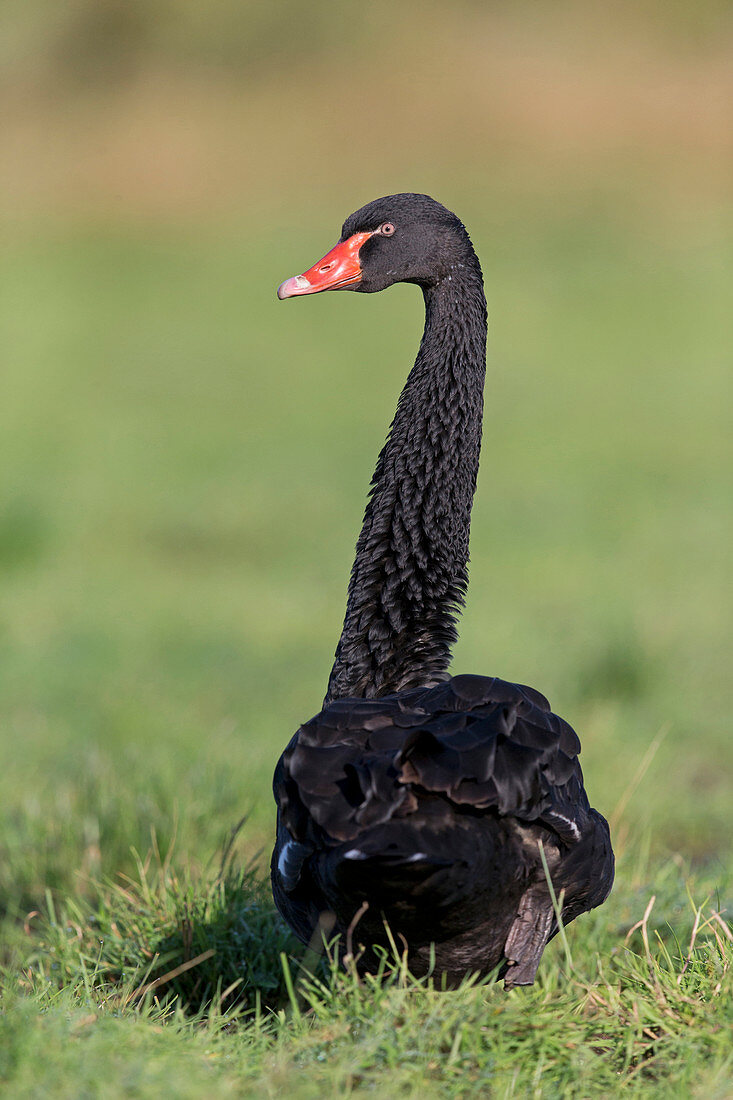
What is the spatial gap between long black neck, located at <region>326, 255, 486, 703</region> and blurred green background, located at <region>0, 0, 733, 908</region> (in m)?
1.55

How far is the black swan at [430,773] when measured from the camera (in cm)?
273

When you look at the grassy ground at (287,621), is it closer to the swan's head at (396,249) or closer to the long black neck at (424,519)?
the long black neck at (424,519)

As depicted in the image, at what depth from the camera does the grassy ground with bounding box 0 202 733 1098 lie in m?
2.78

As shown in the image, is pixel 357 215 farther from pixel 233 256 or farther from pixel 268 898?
pixel 233 256

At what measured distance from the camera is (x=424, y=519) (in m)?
3.88

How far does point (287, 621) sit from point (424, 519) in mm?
4880

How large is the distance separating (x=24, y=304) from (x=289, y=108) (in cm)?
778

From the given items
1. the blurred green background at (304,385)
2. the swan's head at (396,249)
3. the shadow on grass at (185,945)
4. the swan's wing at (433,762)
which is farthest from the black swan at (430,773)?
the blurred green background at (304,385)

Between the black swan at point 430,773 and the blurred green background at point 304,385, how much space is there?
1.63 m

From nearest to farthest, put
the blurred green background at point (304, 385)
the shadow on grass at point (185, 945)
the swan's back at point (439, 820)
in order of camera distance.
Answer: the swan's back at point (439, 820) < the shadow on grass at point (185, 945) < the blurred green background at point (304, 385)

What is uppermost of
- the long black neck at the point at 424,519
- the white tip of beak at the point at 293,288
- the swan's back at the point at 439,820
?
the white tip of beak at the point at 293,288

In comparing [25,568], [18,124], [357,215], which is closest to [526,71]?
[18,124]

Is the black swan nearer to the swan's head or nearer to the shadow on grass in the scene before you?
the swan's head

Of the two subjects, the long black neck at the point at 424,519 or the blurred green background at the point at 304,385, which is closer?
the long black neck at the point at 424,519
